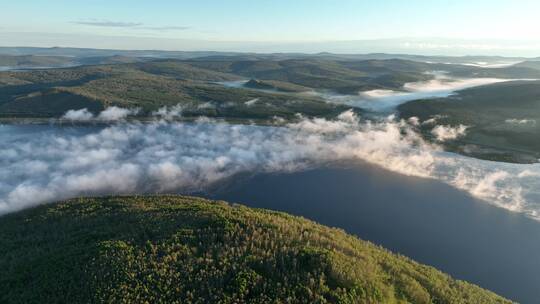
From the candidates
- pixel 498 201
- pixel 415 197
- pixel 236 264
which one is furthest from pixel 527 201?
pixel 236 264

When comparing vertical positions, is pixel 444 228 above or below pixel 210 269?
below

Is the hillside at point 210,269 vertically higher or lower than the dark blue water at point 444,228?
higher

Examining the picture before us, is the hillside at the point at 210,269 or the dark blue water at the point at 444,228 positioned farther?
the dark blue water at the point at 444,228

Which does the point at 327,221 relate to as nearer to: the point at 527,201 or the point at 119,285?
the point at 527,201

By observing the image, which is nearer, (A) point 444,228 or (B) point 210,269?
(B) point 210,269

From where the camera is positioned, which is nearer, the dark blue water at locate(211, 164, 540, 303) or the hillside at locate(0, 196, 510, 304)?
the hillside at locate(0, 196, 510, 304)
